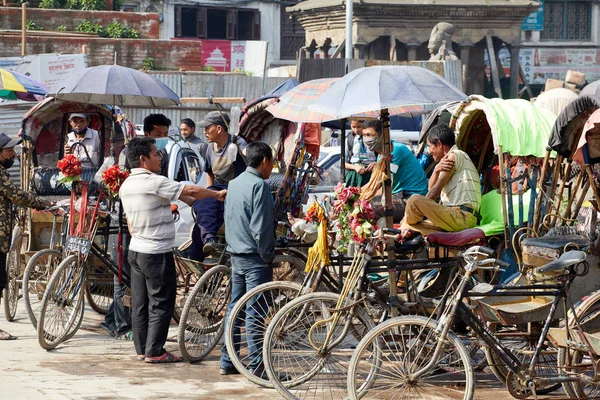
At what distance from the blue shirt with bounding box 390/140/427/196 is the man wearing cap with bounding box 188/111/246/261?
1438mm

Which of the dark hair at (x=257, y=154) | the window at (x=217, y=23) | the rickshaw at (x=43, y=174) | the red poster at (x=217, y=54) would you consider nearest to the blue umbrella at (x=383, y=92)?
the dark hair at (x=257, y=154)

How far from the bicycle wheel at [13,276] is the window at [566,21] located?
3334 centimetres

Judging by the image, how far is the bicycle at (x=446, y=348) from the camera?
6.39 metres

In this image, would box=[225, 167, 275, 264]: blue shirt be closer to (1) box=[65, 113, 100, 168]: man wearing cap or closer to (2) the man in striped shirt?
(2) the man in striped shirt

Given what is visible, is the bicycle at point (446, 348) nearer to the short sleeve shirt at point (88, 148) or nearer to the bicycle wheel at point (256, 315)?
the bicycle wheel at point (256, 315)

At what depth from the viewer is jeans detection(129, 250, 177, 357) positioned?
27.2ft

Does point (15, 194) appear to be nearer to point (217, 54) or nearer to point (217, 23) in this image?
point (217, 54)

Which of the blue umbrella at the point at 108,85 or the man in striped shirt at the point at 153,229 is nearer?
the man in striped shirt at the point at 153,229

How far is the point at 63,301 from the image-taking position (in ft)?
29.5

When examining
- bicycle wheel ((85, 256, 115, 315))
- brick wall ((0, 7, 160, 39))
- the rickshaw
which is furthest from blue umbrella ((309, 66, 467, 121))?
brick wall ((0, 7, 160, 39))

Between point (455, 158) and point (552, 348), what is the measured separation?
221 cm

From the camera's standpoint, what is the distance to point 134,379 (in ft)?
25.6

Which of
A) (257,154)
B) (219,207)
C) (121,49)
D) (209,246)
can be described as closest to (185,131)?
(219,207)

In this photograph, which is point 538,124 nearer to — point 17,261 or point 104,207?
point 104,207
